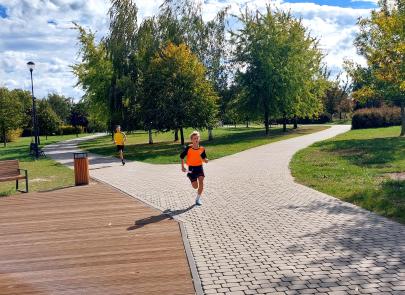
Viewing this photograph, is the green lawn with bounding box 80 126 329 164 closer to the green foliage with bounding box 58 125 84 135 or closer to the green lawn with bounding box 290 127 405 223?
the green lawn with bounding box 290 127 405 223

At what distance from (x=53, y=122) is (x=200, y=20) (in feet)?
118

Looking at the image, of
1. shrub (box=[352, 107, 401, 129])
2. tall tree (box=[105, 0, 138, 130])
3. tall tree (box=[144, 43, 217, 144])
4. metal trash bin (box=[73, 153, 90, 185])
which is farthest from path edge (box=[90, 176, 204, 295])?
shrub (box=[352, 107, 401, 129])

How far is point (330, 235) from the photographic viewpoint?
7074mm

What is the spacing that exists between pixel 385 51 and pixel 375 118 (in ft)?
70.3

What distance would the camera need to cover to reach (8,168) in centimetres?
1267

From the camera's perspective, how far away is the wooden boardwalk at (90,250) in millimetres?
5270

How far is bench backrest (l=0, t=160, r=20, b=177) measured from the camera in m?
12.5

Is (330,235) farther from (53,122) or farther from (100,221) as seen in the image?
(53,122)

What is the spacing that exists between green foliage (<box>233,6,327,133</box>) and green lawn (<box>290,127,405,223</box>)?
1518cm

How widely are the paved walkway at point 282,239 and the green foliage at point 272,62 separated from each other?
24.7m

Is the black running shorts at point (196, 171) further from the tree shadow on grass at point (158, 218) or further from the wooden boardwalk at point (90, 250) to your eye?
the wooden boardwalk at point (90, 250)

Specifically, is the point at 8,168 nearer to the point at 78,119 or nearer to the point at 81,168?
the point at 81,168

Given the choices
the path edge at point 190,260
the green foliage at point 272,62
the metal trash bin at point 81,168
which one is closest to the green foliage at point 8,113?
the green foliage at point 272,62

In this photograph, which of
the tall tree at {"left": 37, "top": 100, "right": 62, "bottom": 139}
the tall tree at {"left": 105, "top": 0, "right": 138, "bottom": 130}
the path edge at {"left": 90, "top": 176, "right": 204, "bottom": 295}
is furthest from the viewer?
the tall tree at {"left": 37, "top": 100, "right": 62, "bottom": 139}
